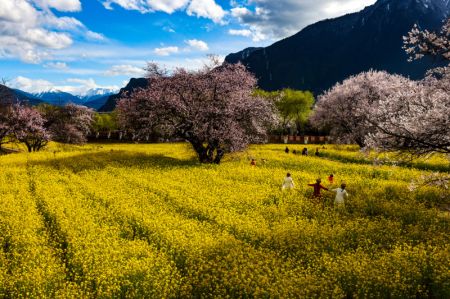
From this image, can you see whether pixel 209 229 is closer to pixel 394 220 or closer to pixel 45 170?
pixel 394 220

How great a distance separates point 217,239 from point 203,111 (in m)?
23.7

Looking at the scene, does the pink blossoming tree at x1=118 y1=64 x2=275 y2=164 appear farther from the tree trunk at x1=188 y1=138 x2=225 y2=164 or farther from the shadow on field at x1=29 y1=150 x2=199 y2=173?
the shadow on field at x1=29 y1=150 x2=199 y2=173

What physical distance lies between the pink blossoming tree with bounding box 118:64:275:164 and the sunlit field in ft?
31.3

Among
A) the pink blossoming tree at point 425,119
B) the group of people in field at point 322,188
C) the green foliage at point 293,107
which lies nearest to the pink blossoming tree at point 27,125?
the group of people in field at point 322,188

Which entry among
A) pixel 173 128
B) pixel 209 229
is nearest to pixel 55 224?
pixel 209 229

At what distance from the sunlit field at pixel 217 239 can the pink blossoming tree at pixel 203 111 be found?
953cm

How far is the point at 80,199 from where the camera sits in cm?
2375

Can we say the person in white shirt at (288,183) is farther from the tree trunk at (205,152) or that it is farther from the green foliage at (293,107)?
the green foliage at (293,107)

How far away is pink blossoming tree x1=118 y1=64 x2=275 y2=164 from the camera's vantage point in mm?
39156

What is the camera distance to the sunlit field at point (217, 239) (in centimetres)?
1235

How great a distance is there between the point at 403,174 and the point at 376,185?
5863mm

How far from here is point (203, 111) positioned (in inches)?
→ 1543

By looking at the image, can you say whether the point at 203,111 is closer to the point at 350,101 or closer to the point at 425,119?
the point at 425,119

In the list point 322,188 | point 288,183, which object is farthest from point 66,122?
point 322,188
